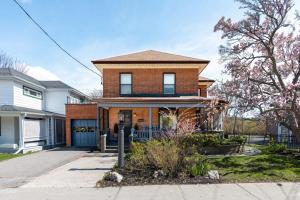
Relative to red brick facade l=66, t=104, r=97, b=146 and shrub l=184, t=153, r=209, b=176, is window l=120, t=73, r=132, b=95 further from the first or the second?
shrub l=184, t=153, r=209, b=176

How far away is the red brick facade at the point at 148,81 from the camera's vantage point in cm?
2275

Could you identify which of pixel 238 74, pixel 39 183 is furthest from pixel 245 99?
pixel 39 183

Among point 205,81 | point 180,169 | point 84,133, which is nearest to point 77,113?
point 84,133

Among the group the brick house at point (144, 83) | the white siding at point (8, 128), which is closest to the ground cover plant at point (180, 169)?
the brick house at point (144, 83)

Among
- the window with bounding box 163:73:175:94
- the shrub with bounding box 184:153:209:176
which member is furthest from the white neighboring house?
the shrub with bounding box 184:153:209:176

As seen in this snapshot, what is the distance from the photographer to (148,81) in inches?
898

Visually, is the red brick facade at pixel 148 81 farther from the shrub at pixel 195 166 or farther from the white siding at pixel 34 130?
the shrub at pixel 195 166

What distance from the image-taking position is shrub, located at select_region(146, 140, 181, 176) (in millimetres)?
9641

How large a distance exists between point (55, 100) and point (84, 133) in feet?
22.0

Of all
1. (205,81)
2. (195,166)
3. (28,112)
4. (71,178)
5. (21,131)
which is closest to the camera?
(195,166)

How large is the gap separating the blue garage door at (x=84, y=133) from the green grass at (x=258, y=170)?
13.3 m

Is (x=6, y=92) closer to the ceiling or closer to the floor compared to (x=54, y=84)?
closer to the floor

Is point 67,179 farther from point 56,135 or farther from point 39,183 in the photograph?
point 56,135

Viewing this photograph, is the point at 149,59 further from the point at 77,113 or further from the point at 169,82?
the point at 77,113
